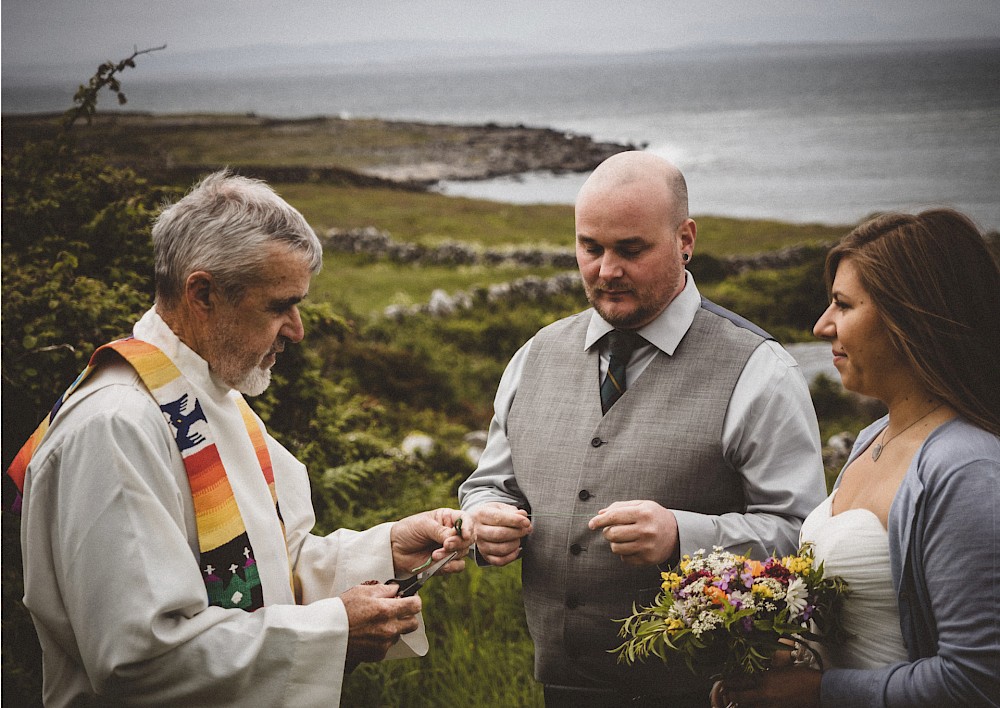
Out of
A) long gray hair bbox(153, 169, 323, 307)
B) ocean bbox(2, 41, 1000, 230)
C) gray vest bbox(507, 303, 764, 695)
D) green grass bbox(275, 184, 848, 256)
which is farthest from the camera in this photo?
green grass bbox(275, 184, 848, 256)

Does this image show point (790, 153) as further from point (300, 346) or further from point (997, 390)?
point (997, 390)

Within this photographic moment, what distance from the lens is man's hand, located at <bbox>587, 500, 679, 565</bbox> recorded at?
2.35 m

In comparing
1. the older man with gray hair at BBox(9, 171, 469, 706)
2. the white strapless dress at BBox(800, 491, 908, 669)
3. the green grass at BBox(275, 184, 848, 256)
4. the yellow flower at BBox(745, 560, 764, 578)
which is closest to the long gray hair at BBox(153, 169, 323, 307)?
the older man with gray hair at BBox(9, 171, 469, 706)

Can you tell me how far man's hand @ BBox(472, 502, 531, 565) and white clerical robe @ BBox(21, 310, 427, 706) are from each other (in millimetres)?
528

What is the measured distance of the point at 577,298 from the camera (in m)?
10.5

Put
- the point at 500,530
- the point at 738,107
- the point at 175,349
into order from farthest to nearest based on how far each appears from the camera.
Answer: the point at 738,107, the point at 500,530, the point at 175,349

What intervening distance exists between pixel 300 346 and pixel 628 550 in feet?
9.52

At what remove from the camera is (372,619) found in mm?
2322

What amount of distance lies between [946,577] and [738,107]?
367 inches

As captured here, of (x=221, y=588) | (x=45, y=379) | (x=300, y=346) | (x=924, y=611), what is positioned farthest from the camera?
(x=300, y=346)

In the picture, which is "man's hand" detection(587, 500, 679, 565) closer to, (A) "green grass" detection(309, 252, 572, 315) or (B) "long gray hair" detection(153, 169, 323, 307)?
(B) "long gray hair" detection(153, 169, 323, 307)

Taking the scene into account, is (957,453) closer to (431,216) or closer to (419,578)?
(419,578)

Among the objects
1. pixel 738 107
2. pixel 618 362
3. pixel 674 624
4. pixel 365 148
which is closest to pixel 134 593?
pixel 674 624

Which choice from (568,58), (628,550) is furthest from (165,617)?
(568,58)
